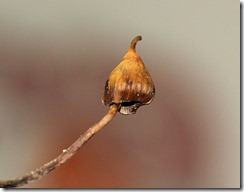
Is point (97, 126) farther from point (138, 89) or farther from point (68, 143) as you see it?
point (68, 143)

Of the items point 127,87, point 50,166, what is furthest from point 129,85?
point 50,166

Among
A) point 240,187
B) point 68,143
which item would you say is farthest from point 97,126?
point 240,187

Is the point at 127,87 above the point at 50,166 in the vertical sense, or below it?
above

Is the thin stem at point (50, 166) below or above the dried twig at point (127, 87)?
below

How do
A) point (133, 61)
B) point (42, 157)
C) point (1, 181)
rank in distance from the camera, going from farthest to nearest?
point (42, 157)
point (133, 61)
point (1, 181)

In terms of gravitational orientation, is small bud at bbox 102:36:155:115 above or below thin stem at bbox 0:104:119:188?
above

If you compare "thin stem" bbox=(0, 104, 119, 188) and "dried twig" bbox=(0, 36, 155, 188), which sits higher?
"dried twig" bbox=(0, 36, 155, 188)

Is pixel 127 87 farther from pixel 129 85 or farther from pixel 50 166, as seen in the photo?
pixel 50 166

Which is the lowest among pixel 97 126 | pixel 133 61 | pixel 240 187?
pixel 240 187
